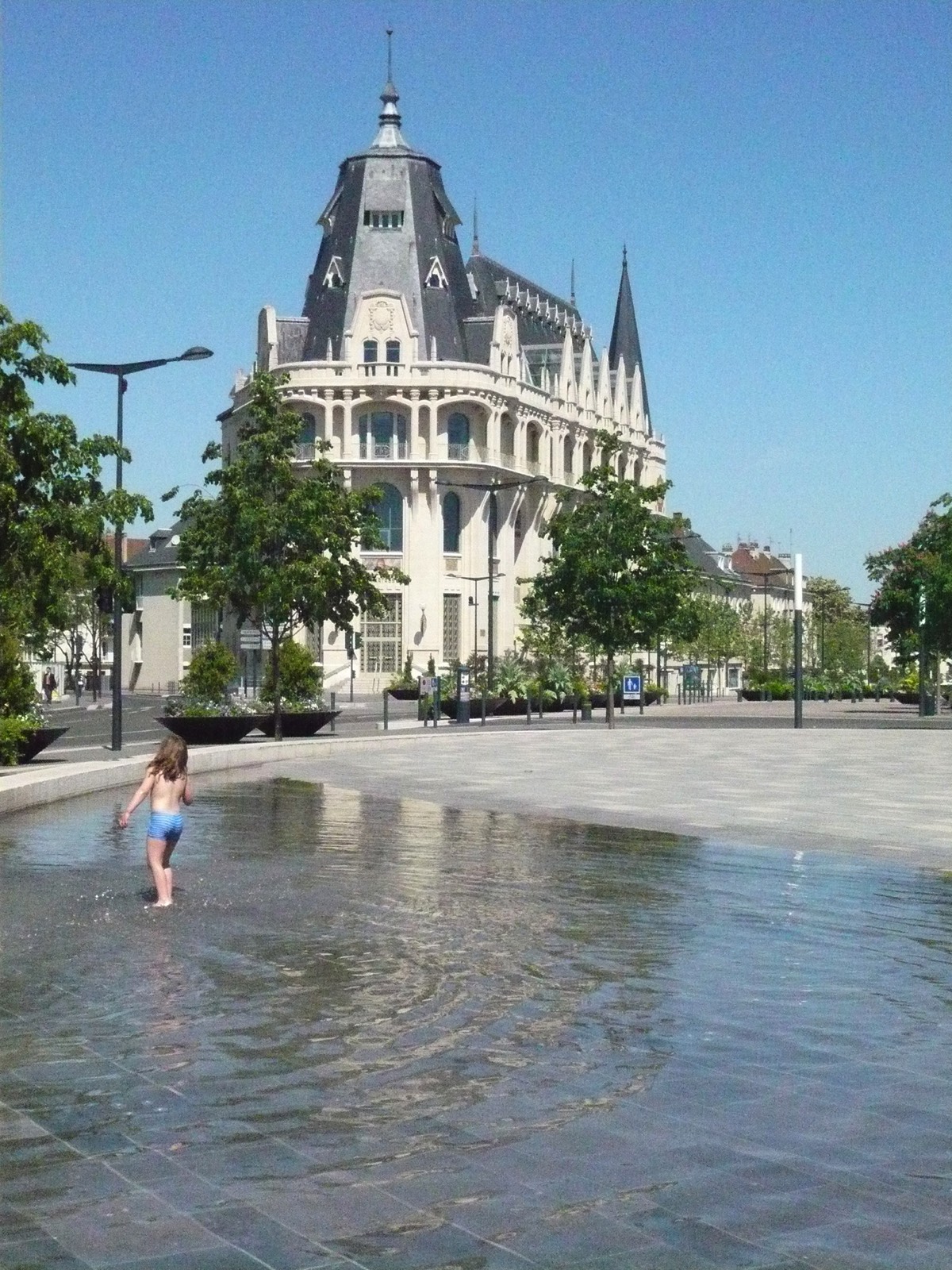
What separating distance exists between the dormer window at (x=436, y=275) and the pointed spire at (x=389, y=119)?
7.02 metres

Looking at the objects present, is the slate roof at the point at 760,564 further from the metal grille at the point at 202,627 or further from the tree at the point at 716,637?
the metal grille at the point at 202,627

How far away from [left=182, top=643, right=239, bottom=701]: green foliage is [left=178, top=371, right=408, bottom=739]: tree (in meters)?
2.05

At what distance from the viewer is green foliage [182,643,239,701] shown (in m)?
42.5

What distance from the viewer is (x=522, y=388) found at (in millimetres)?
104312

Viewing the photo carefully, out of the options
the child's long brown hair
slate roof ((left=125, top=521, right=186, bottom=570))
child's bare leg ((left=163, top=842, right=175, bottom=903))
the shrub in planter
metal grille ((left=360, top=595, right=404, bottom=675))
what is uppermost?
slate roof ((left=125, top=521, right=186, bottom=570))

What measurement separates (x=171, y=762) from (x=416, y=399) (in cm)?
8593

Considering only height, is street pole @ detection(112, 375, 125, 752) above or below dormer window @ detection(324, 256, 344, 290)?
below

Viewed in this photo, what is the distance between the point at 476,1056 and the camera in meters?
7.49

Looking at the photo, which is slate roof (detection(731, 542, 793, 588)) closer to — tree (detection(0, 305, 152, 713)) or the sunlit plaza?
tree (detection(0, 305, 152, 713))

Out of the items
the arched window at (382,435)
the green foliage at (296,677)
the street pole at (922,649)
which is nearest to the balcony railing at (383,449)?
the arched window at (382,435)

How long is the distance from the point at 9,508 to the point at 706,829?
11535 millimetres

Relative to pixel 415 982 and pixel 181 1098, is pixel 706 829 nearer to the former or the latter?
pixel 415 982

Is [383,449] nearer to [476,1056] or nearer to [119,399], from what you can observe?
[119,399]

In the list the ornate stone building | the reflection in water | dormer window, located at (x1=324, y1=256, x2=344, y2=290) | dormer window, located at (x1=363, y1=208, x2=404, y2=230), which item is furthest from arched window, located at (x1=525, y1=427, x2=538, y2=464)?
the reflection in water
